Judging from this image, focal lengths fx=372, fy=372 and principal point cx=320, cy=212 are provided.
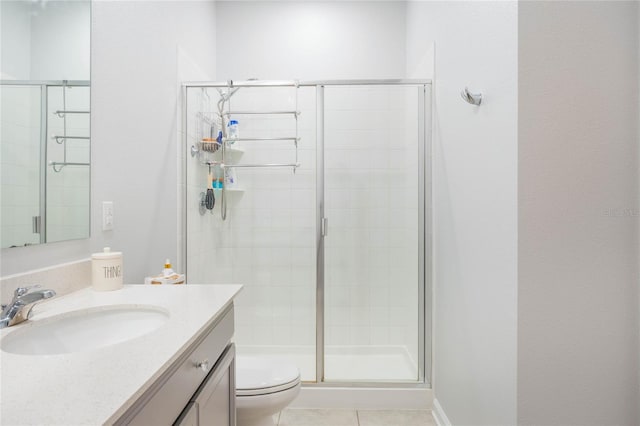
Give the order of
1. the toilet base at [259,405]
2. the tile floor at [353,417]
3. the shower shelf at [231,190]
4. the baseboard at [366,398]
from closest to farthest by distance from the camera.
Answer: the toilet base at [259,405], the tile floor at [353,417], the baseboard at [366,398], the shower shelf at [231,190]

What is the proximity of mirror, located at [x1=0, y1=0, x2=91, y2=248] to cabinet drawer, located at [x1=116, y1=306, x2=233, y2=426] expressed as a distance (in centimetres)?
60

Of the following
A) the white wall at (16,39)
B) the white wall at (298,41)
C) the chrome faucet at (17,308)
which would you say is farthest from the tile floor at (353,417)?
the white wall at (298,41)

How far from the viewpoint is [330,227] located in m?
2.29

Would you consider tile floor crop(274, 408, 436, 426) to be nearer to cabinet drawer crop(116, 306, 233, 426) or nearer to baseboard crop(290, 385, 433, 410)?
baseboard crop(290, 385, 433, 410)

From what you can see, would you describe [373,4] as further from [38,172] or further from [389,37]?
[38,172]

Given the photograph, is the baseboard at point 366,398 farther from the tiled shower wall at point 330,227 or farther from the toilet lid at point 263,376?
the toilet lid at point 263,376

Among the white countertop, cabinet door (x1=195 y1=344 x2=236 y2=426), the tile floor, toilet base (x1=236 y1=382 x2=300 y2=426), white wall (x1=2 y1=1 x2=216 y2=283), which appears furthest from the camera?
the tile floor

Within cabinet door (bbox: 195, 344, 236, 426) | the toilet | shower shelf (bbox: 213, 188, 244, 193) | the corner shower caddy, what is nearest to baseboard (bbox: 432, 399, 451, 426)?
the toilet

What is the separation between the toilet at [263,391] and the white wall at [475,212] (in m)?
0.77

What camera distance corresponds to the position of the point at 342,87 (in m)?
2.21

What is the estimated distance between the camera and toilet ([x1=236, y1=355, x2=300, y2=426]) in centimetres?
155

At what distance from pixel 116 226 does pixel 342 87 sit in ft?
4.68

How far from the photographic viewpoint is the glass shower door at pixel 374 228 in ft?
7.29

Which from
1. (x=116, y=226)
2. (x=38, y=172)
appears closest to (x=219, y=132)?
(x=116, y=226)
